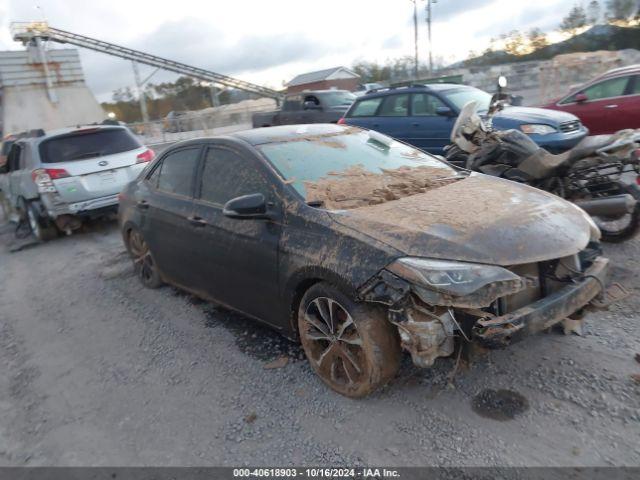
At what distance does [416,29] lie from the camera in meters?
40.3

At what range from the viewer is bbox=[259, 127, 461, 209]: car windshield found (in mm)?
3545

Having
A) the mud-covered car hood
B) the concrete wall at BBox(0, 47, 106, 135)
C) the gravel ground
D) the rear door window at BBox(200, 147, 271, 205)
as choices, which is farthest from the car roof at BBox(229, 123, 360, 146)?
the concrete wall at BBox(0, 47, 106, 135)

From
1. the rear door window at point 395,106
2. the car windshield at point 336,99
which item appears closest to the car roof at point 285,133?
the rear door window at point 395,106

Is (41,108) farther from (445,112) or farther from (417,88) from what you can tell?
(445,112)

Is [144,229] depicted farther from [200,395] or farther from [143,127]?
[143,127]

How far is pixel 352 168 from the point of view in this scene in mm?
3941

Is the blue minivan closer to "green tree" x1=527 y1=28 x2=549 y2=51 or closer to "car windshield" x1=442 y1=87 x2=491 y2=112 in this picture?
"car windshield" x1=442 y1=87 x2=491 y2=112

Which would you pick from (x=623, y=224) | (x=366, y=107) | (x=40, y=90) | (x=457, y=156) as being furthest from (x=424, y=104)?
(x=40, y=90)

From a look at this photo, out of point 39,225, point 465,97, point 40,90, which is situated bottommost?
point 39,225

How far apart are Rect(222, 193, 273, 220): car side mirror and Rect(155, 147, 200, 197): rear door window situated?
115 centimetres

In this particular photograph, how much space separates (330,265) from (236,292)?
3.92ft

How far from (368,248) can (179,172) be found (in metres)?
2.49

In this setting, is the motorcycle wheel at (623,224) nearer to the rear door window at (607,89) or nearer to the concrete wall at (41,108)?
the rear door window at (607,89)

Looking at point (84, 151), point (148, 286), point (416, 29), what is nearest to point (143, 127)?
point (416, 29)
